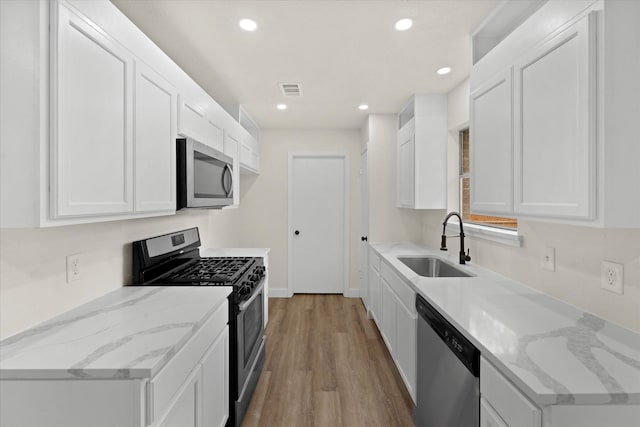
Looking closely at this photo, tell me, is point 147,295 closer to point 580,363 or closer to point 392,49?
point 580,363

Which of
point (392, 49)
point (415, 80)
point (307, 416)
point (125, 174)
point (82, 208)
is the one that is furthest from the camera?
point (415, 80)

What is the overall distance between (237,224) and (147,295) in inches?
113

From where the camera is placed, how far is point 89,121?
1207 millimetres

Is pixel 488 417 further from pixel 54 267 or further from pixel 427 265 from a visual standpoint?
pixel 427 265

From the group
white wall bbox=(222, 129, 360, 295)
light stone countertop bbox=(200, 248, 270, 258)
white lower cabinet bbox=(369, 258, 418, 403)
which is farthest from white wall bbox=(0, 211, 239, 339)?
white wall bbox=(222, 129, 360, 295)

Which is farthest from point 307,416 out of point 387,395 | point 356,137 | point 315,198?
point 356,137

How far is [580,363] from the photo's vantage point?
3.45 ft

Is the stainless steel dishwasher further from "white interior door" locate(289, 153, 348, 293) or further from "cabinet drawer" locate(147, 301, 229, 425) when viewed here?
"white interior door" locate(289, 153, 348, 293)

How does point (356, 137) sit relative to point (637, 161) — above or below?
above

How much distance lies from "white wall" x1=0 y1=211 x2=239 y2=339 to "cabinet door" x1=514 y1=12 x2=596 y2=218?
2058 millimetres

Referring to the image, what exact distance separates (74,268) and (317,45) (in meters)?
1.95

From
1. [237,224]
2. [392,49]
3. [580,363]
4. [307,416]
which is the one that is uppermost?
[392,49]

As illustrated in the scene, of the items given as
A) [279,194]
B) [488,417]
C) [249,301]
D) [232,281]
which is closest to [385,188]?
[279,194]

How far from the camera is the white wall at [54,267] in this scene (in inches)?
48.4
